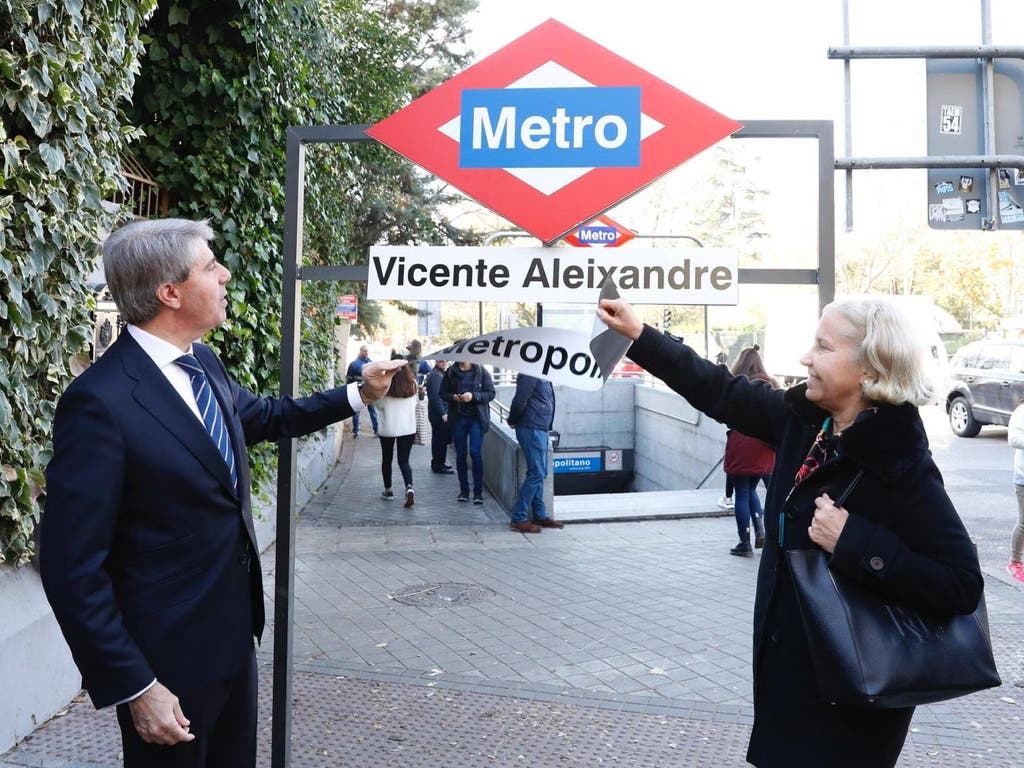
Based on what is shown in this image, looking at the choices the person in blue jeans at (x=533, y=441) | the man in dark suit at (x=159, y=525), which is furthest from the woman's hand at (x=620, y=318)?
the person in blue jeans at (x=533, y=441)

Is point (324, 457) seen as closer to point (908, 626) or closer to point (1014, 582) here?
point (1014, 582)

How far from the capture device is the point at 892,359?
221 cm

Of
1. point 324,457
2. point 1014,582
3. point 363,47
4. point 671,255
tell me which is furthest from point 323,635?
point 363,47

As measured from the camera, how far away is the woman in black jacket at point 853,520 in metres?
2.12

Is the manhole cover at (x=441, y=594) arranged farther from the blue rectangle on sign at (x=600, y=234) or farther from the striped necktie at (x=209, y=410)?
the striped necktie at (x=209, y=410)

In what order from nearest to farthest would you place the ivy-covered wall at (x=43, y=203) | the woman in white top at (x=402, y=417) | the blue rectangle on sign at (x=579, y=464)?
the ivy-covered wall at (x=43, y=203)
the woman in white top at (x=402, y=417)
the blue rectangle on sign at (x=579, y=464)

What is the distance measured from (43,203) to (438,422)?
992cm

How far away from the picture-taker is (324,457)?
42.5ft

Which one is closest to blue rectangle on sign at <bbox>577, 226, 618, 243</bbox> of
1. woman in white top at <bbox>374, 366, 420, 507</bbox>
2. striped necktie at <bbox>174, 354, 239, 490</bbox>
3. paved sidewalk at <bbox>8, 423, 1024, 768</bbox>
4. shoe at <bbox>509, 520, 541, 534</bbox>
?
paved sidewalk at <bbox>8, 423, 1024, 768</bbox>

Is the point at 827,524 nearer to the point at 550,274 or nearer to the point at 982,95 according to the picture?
the point at 550,274

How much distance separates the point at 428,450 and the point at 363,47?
7.22 meters

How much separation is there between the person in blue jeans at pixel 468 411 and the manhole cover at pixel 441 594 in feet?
13.3

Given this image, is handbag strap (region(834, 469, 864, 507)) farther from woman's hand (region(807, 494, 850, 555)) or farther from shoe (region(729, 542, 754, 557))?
shoe (region(729, 542, 754, 557))

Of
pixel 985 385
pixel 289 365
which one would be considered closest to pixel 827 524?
pixel 289 365
